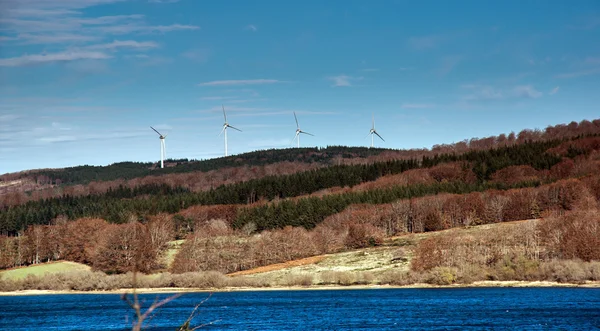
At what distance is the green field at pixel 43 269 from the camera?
168 metres

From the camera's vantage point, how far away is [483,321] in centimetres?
7694

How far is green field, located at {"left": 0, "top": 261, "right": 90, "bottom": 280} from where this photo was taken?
168 meters

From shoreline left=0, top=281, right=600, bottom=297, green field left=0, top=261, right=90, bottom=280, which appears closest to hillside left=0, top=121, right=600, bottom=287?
shoreline left=0, top=281, right=600, bottom=297

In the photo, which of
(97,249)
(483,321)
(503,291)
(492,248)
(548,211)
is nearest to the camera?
(483,321)

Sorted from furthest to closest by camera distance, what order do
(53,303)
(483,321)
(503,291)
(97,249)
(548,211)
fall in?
1. (548,211)
2. (97,249)
3. (53,303)
4. (503,291)
5. (483,321)

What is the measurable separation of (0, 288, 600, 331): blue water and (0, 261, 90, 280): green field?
37224 millimetres

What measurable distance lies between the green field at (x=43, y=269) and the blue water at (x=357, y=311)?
37.2 meters

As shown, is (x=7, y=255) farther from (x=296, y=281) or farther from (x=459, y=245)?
(x=459, y=245)

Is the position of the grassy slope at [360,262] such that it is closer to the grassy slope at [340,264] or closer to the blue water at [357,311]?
the grassy slope at [340,264]

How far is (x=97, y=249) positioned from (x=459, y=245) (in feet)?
239

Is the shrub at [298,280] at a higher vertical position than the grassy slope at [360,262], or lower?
lower

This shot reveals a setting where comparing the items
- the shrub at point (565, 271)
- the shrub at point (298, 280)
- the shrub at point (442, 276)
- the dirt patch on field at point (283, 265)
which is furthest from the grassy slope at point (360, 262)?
the shrub at point (565, 271)

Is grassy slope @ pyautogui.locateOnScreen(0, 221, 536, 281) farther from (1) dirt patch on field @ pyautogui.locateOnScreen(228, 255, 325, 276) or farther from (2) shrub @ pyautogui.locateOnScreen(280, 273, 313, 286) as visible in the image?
(2) shrub @ pyautogui.locateOnScreen(280, 273, 313, 286)

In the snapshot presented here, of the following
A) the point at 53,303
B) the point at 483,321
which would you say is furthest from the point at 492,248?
the point at 53,303
